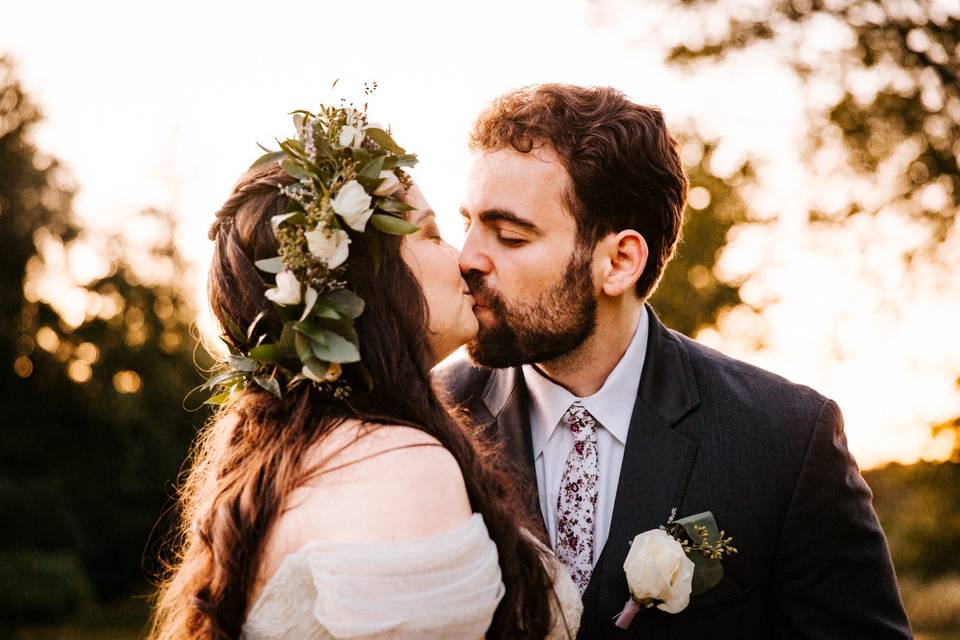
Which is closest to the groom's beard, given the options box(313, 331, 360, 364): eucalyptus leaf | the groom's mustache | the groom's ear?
the groom's mustache

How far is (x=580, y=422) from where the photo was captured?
4.09 m

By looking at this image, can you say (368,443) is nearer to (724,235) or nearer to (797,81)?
(797,81)

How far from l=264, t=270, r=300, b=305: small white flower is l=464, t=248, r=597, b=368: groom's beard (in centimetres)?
122

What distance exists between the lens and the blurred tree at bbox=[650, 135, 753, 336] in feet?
70.7

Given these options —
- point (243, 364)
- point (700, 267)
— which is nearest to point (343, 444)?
point (243, 364)

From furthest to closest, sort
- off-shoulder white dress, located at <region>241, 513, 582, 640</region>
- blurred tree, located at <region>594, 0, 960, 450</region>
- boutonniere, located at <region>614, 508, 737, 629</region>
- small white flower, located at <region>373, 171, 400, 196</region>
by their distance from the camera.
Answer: blurred tree, located at <region>594, 0, 960, 450</region>
boutonniere, located at <region>614, 508, 737, 629</region>
small white flower, located at <region>373, 171, 400, 196</region>
off-shoulder white dress, located at <region>241, 513, 582, 640</region>

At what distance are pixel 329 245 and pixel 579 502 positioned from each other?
4.88 feet

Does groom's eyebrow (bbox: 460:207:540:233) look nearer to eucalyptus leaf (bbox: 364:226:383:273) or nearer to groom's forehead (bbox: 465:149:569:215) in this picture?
groom's forehead (bbox: 465:149:569:215)

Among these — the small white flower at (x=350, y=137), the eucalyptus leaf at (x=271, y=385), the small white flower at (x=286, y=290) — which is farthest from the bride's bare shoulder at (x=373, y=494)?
the small white flower at (x=350, y=137)

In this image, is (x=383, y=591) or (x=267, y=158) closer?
(x=383, y=591)

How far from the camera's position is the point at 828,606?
12.2 feet

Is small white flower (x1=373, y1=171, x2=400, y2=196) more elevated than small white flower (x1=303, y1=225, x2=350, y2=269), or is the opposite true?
small white flower (x1=373, y1=171, x2=400, y2=196)

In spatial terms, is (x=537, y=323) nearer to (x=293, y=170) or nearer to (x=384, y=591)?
(x=293, y=170)

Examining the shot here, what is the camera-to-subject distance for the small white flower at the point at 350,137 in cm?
332
